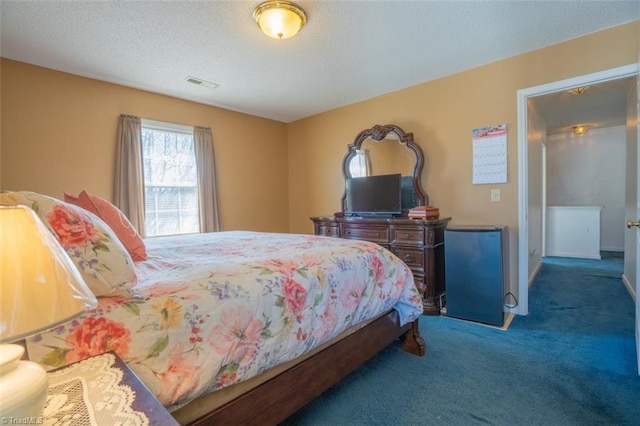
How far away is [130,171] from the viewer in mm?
3256

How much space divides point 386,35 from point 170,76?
2146 mm

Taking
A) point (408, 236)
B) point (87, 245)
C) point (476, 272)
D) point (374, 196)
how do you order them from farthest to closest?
point (374, 196) → point (408, 236) → point (476, 272) → point (87, 245)

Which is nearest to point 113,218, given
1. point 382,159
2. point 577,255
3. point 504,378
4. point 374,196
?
point 504,378

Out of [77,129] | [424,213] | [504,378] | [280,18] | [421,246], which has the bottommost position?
[504,378]

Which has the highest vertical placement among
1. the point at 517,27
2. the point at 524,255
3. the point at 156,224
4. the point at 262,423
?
the point at 517,27

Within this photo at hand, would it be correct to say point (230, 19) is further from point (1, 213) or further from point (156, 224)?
point (156, 224)

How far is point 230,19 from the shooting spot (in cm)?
218

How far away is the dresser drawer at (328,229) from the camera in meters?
3.77

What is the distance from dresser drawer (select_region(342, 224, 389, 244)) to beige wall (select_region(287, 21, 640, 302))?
676 mm

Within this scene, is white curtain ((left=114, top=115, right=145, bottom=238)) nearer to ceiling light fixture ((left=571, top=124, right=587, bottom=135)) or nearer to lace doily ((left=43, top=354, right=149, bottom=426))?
lace doily ((left=43, top=354, right=149, bottom=426))

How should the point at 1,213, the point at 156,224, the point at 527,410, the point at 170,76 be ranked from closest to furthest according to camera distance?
the point at 1,213 < the point at 527,410 < the point at 170,76 < the point at 156,224

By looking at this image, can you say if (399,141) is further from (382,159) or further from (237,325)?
(237,325)

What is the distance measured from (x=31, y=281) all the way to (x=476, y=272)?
2.90m

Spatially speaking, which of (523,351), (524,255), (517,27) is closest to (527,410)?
(523,351)
